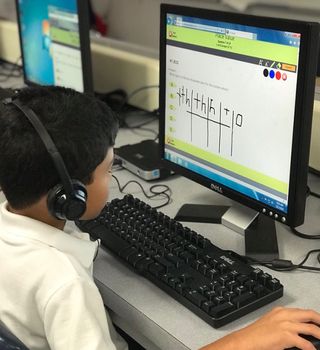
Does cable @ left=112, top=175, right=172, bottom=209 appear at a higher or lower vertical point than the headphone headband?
lower

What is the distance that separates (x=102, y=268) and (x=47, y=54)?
109cm

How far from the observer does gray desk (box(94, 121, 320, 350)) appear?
93cm

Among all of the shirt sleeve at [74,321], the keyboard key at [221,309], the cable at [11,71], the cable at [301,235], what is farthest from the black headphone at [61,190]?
the cable at [11,71]

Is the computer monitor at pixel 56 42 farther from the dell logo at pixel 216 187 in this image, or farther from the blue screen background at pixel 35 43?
the dell logo at pixel 216 187

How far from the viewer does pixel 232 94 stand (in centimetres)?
116

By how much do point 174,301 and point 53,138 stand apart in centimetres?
35

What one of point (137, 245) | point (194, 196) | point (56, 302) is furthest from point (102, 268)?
point (194, 196)

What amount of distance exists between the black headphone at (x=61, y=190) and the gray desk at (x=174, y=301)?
19 cm

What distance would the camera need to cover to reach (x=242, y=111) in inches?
45.3

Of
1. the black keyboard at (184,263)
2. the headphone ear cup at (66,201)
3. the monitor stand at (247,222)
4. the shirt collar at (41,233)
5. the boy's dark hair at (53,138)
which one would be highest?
the boy's dark hair at (53,138)

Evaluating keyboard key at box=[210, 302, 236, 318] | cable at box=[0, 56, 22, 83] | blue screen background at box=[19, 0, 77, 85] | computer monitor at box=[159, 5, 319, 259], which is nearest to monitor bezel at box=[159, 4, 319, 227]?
computer monitor at box=[159, 5, 319, 259]

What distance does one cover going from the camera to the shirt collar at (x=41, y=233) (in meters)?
0.95

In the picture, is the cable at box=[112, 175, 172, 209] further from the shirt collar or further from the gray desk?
the shirt collar

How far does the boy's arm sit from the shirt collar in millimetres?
269
